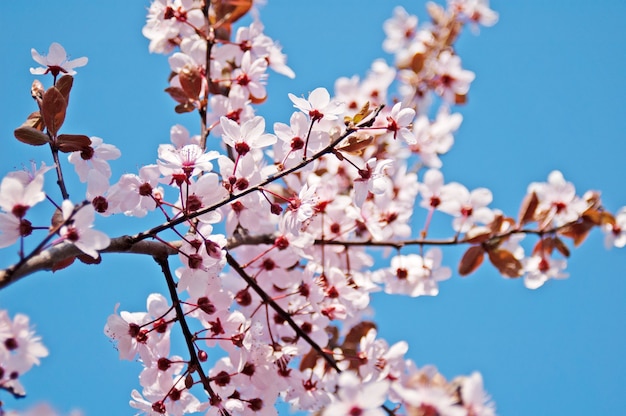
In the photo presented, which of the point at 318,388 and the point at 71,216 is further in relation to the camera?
the point at 318,388

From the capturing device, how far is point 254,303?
2246 mm

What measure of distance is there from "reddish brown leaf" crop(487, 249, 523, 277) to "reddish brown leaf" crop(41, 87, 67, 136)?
160cm

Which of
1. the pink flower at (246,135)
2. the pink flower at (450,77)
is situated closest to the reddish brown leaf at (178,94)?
the pink flower at (246,135)

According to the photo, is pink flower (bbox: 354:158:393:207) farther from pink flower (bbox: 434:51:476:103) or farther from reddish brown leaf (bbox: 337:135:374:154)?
pink flower (bbox: 434:51:476:103)

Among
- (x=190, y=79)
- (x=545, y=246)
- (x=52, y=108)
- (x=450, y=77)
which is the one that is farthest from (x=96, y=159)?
(x=450, y=77)

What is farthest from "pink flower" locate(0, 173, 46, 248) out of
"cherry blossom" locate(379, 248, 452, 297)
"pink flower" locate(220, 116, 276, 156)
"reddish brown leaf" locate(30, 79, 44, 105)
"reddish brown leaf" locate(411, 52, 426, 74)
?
"reddish brown leaf" locate(411, 52, 426, 74)

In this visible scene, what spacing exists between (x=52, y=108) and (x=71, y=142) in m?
0.11

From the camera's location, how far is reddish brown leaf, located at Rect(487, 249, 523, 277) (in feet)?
7.52

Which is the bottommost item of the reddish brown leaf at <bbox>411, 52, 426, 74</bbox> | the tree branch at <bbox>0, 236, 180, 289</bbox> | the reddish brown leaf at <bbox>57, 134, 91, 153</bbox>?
the tree branch at <bbox>0, 236, 180, 289</bbox>

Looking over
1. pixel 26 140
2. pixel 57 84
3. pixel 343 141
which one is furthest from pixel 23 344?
pixel 343 141

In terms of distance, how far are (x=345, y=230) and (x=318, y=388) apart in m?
0.65

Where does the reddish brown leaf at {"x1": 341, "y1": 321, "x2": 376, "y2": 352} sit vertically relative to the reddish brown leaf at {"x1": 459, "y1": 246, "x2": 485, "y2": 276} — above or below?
below

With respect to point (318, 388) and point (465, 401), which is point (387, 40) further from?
point (465, 401)

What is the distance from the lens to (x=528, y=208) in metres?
2.30
